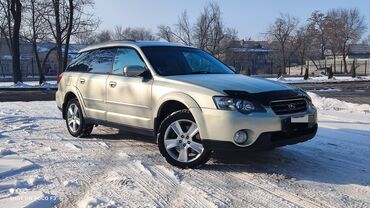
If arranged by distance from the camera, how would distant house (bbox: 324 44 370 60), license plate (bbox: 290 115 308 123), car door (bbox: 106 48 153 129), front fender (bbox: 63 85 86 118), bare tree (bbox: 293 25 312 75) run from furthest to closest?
distant house (bbox: 324 44 370 60) < bare tree (bbox: 293 25 312 75) < front fender (bbox: 63 85 86 118) < car door (bbox: 106 48 153 129) < license plate (bbox: 290 115 308 123)

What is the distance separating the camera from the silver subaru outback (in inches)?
201

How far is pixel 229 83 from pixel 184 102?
0.60 meters

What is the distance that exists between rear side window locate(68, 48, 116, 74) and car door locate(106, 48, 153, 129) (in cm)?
18

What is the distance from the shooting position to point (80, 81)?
7605 mm

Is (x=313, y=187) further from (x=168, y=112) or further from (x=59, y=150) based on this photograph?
(x=59, y=150)

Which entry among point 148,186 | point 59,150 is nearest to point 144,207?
point 148,186

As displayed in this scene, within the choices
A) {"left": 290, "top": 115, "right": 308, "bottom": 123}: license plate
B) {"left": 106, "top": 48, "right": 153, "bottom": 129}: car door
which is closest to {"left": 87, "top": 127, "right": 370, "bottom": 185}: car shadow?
{"left": 290, "top": 115, "right": 308, "bottom": 123}: license plate

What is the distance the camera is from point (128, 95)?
252 inches

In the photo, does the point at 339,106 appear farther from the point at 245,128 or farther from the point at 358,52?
the point at 358,52

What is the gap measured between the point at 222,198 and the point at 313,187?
1.04 m

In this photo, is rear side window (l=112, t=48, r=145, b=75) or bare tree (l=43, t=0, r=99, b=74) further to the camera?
bare tree (l=43, t=0, r=99, b=74)

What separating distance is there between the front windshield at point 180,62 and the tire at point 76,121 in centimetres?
193

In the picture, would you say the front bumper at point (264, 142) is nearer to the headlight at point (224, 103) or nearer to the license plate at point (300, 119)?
the license plate at point (300, 119)

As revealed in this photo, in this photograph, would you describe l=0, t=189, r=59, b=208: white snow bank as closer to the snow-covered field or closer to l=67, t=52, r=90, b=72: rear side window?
the snow-covered field
